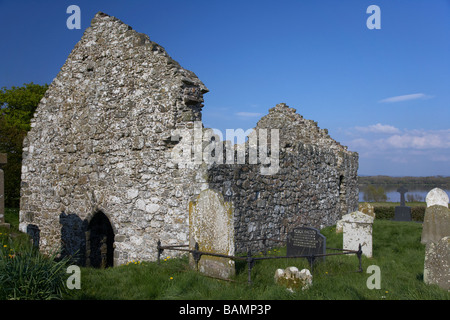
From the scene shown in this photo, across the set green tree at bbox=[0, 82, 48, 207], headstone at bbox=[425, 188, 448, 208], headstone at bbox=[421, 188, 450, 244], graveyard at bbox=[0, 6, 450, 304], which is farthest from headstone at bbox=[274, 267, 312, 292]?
green tree at bbox=[0, 82, 48, 207]

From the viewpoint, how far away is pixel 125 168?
10.5m

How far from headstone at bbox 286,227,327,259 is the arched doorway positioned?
17.7 feet

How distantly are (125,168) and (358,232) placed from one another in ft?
21.1

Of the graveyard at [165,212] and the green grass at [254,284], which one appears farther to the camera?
the graveyard at [165,212]

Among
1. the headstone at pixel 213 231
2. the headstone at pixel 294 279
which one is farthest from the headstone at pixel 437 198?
the headstone at pixel 213 231

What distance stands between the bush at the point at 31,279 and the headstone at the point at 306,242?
18.2 ft

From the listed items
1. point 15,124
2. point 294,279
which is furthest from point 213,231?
point 15,124

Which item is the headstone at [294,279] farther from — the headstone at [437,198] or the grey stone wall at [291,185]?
the headstone at [437,198]

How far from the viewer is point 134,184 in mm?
10234

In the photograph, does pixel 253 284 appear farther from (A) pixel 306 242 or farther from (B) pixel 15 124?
(B) pixel 15 124

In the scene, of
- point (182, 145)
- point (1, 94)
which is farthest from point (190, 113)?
point (1, 94)

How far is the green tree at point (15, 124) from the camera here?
22422mm

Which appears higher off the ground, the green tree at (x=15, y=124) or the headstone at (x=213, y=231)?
the green tree at (x=15, y=124)
